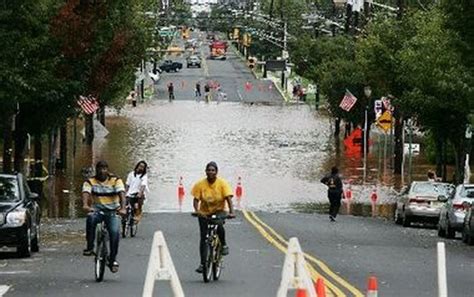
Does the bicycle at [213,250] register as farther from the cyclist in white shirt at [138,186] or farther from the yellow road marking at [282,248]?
the cyclist in white shirt at [138,186]

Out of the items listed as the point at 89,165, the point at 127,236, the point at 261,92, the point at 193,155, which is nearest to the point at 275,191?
the point at 89,165

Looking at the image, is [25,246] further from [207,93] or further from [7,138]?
[207,93]

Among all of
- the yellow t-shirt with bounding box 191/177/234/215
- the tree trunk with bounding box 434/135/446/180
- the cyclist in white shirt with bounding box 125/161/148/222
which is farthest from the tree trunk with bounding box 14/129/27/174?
the yellow t-shirt with bounding box 191/177/234/215

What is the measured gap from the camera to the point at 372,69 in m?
55.7

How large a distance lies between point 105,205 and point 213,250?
1.84 metres

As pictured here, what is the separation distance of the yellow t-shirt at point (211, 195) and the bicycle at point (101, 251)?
1393 millimetres

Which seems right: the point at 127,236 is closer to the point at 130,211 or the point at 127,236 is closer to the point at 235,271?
the point at 130,211

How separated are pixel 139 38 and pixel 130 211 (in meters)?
18.5

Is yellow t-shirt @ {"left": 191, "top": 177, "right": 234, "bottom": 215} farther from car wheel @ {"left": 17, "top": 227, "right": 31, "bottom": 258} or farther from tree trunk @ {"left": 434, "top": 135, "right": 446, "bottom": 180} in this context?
tree trunk @ {"left": 434, "top": 135, "right": 446, "bottom": 180}

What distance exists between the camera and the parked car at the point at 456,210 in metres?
33.0

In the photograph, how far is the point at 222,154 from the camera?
228 feet

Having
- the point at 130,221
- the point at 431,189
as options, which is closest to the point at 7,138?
the point at 130,221

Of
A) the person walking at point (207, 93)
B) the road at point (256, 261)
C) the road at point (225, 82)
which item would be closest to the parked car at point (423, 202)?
the road at point (256, 261)

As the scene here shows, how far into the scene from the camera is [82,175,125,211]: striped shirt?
68.5 feet
